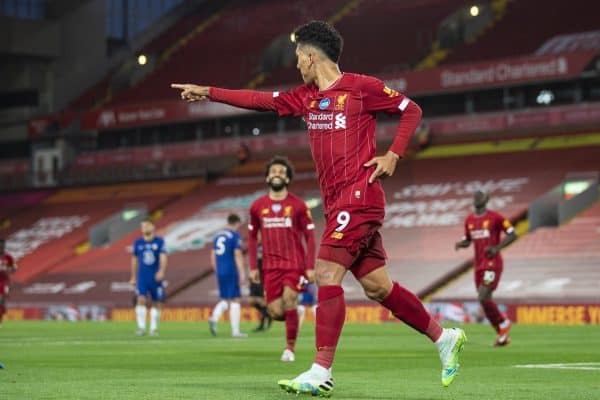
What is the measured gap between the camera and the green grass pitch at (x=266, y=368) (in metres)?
Answer: 10.1

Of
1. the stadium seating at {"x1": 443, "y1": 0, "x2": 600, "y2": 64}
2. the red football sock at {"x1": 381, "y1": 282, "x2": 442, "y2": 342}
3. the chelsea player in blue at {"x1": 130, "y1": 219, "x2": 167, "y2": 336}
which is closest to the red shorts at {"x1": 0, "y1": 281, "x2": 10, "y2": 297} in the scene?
the chelsea player in blue at {"x1": 130, "y1": 219, "x2": 167, "y2": 336}

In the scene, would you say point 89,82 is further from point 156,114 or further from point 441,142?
point 441,142

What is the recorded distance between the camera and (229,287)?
25531 mm

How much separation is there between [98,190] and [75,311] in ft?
50.9

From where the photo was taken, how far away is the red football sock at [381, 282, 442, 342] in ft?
32.1

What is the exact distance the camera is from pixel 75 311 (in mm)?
41469

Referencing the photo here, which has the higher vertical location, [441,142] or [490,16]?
[490,16]

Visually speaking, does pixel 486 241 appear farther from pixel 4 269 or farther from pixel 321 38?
pixel 4 269

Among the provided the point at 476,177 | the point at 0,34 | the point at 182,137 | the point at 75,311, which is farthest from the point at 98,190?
the point at 476,177

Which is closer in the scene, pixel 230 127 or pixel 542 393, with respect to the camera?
pixel 542 393

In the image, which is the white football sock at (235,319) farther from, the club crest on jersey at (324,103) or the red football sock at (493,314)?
the club crest on jersey at (324,103)

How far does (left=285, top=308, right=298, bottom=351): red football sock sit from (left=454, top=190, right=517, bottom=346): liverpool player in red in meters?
4.87

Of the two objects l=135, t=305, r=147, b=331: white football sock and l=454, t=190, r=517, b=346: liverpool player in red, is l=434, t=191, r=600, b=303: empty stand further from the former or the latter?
l=454, t=190, r=517, b=346: liverpool player in red

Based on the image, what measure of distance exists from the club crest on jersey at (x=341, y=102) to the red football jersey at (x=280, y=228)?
21.8 feet
